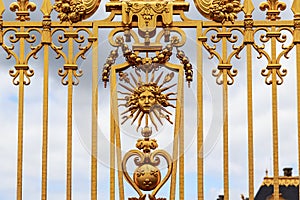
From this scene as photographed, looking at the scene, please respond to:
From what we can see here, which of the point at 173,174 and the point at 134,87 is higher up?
the point at 134,87

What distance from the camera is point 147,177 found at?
412 inches

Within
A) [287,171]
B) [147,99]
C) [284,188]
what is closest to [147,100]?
[147,99]

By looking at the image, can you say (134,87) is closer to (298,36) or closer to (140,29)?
Answer: (140,29)

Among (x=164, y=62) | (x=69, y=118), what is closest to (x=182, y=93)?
(x=164, y=62)

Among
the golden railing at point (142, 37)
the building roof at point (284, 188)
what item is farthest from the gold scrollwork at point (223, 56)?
the building roof at point (284, 188)

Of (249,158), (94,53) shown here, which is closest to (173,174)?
(249,158)

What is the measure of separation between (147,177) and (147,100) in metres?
0.75

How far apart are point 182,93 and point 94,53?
98cm

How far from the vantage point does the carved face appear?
10602 millimetres

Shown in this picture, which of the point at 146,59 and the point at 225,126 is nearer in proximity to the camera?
the point at 225,126

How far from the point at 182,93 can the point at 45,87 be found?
1356 mm

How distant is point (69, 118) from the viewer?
10664 millimetres

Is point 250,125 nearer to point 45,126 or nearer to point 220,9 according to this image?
point 220,9

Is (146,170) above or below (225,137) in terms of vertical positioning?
below
